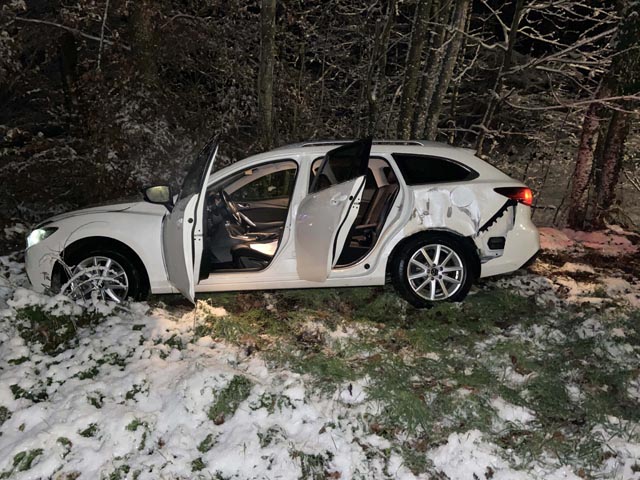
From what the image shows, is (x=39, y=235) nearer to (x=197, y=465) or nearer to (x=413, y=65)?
(x=197, y=465)

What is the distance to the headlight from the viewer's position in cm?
488

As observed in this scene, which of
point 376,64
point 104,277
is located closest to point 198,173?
point 104,277

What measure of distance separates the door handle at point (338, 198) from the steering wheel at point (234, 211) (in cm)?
130

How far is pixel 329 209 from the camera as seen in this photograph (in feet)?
14.9

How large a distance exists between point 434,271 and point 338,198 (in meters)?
1.34

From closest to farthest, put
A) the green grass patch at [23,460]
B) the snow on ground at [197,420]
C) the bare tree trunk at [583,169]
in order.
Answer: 1. the green grass patch at [23,460]
2. the snow on ground at [197,420]
3. the bare tree trunk at [583,169]

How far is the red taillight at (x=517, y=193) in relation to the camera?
505 centimetres

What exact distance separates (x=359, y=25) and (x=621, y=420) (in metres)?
10.0

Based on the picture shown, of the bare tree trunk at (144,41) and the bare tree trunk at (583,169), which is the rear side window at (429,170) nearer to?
the bare tree trunk at (583,169)

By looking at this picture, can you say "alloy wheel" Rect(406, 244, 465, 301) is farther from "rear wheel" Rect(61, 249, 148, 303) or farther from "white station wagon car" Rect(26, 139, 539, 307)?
"rear wheel" Rect(61, 249, 148, 303)

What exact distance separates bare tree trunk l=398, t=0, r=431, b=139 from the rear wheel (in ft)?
20.3

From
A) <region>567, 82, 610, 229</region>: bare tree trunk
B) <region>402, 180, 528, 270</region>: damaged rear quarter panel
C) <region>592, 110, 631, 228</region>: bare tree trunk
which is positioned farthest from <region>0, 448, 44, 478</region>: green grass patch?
<region>592, 110, 631, 228</region>: bare tree trunk

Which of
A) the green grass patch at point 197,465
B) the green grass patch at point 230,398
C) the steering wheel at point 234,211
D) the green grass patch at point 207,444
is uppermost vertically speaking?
the steering wheel at point 234,211

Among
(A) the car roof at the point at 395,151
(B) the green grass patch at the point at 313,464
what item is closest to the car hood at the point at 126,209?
(A) the car roof at the point at 395,151
